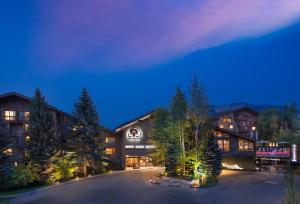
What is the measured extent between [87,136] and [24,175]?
37.1 ft

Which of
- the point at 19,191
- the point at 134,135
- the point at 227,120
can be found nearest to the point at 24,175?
the point at 19,191

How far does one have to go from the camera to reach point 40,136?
37.5m

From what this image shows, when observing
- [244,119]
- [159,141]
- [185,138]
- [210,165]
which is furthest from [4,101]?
[244,119]

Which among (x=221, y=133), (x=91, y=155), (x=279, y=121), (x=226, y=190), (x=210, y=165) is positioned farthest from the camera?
(x=279, y=121)

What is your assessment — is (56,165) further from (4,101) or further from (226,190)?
(226,190)

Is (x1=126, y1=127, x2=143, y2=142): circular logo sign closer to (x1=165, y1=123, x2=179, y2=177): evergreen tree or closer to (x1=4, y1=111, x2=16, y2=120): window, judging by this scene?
(x1=165, y1=123, x2=179, y2=177): evergreen tree

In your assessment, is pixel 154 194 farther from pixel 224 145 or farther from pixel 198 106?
pixel 224 145

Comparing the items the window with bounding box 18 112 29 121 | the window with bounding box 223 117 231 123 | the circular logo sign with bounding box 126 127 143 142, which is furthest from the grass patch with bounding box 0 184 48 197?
the window with bounding box 223 117 231 123

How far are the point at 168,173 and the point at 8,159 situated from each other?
1710 cm

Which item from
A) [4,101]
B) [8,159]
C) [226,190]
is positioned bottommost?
[226,190]

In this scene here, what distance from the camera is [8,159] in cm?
3366

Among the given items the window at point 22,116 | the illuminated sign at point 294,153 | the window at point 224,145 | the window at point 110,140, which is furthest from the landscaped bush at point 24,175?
the window at point 224,145

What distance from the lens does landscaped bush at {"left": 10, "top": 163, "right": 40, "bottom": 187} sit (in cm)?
3378

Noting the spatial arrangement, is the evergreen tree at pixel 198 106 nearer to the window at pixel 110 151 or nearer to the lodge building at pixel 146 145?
the lodge building at pixel 146 145
